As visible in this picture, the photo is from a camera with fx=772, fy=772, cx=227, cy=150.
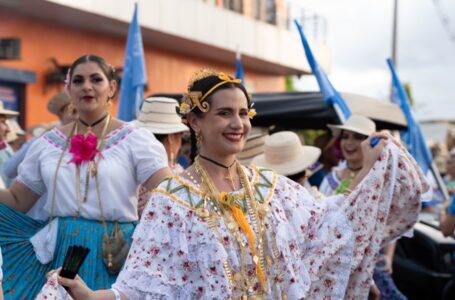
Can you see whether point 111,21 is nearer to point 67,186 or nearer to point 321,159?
point 321,159

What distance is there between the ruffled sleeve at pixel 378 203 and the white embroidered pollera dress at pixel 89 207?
1132 millimetres

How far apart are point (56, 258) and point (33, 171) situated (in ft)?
1.75

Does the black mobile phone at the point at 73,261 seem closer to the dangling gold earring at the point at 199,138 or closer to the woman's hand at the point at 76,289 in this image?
the woman's hand at the point at 76,289

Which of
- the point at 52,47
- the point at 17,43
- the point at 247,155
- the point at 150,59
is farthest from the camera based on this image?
the point at 150,59

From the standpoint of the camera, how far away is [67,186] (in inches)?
172

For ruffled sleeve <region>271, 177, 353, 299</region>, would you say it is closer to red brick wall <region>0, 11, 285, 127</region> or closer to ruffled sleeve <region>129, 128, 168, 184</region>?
ruffled sleeve <region>129, 128, 168, 184</region>

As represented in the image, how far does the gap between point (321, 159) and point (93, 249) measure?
13.8 ft

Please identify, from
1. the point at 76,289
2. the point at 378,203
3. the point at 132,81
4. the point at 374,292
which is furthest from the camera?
the point at 132,81

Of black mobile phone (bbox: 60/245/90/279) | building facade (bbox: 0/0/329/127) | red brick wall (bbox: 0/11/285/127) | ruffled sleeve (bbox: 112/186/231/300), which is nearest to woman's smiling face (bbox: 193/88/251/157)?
ruffled sleeve (bbox: 112/186/231/300)

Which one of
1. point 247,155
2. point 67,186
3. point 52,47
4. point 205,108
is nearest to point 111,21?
point 52,47

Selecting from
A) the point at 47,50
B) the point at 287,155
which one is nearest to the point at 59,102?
the point at 287,155

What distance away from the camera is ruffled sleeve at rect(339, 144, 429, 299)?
13.6ft

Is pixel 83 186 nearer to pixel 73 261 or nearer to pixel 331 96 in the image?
pixel 73 261

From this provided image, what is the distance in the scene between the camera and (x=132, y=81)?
787 centimetres
